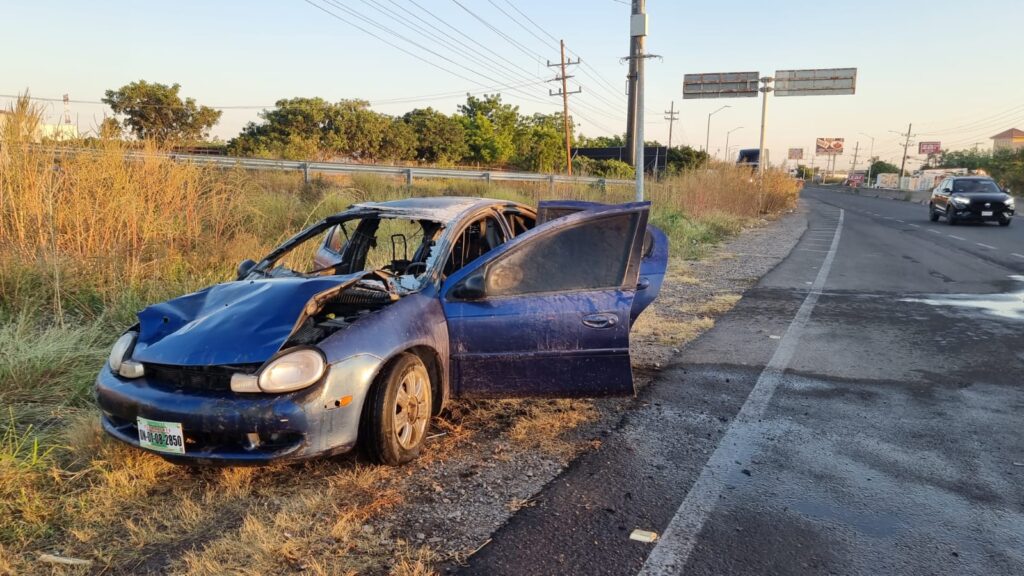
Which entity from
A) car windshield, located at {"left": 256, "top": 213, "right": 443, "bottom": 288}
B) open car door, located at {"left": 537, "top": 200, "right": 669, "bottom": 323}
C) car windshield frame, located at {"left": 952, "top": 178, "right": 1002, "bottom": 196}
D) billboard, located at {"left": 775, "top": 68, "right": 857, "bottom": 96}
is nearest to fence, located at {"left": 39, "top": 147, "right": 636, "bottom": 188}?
car windshield, located at {"left": 256, "top": 213, "right": 443, "bottom": 288}

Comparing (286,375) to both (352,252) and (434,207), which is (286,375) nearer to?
(434,207)

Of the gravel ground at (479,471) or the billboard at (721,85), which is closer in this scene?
the gravel ground at (479,471)

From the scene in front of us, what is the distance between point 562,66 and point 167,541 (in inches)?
1943

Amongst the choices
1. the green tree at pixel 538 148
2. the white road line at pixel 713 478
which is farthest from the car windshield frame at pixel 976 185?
the green tree at pixel 538 148

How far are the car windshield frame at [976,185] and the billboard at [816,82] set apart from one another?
979 centimetres

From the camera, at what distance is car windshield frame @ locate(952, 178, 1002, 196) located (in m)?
22.2

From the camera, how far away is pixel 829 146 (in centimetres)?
12544

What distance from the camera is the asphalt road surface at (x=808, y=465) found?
2752 millimetres

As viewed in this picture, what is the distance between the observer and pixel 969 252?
14.5 m

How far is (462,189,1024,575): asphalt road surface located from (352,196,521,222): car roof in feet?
6.22

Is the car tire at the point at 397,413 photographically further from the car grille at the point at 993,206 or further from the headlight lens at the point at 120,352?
the car grille at the point at 993,206

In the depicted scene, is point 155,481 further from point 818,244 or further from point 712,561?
point 818,244

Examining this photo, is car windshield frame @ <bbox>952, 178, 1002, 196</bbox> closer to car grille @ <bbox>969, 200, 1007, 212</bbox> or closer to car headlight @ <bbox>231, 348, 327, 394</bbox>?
car grille @ <bbox>969, 200, 1007, 212</bbox>

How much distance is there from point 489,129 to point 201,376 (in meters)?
55.2
